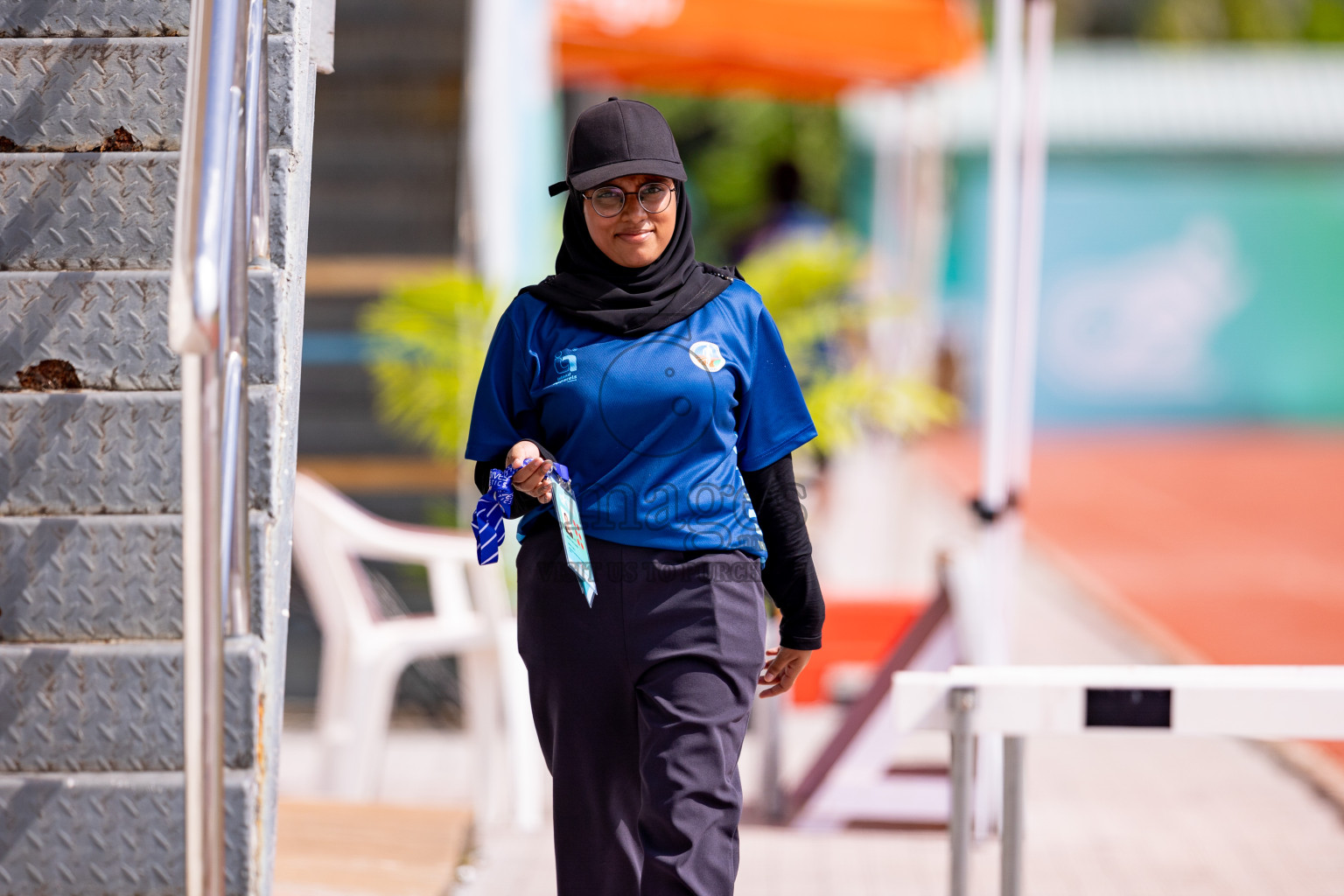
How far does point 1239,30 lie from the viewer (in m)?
26.7

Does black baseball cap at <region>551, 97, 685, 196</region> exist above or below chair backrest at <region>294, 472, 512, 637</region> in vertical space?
above

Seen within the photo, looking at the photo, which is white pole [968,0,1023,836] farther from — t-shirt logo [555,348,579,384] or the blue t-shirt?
t-shirt logo [555,348,579,384]

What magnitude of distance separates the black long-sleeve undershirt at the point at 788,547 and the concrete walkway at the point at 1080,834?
4.27ft

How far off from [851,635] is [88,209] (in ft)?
13.4

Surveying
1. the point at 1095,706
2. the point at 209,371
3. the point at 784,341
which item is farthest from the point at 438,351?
the point at 209,371

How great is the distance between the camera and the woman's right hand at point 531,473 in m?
2.24

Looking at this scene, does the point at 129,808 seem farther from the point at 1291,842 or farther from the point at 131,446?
the point at 1291,842

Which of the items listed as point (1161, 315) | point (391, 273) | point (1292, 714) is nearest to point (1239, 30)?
point (1161, 315)

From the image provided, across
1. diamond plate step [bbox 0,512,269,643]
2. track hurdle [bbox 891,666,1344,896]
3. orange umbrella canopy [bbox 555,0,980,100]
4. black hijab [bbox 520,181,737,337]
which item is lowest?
track hurdle [bbox 891,666,1344,896]

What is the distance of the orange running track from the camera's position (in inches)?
311

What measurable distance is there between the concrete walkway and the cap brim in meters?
1.93

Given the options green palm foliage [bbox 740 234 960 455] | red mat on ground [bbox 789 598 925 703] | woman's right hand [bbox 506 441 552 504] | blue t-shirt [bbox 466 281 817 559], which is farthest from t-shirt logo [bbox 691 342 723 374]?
red mat on ground [bbox 789 598 925 703]

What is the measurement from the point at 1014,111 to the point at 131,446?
8.94 feet

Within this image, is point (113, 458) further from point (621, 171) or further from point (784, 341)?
point (784, 341)
